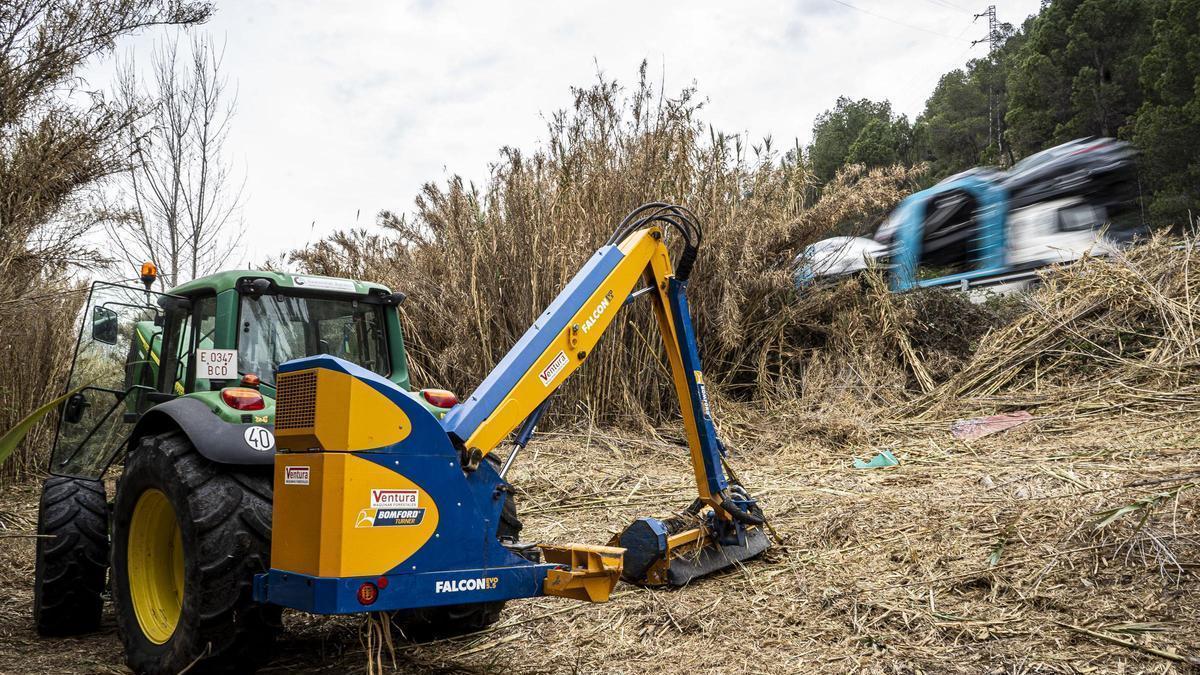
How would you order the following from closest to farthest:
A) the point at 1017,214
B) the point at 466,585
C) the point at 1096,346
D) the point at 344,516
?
1. the point at 344,516
2. the point at 466,585
3. the point at 1096,346
4. the point at 1017,214

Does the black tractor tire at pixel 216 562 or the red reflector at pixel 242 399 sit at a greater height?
the red reflector at pixel 242 399

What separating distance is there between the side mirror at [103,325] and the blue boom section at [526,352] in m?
1.93

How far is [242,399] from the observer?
3215 mm

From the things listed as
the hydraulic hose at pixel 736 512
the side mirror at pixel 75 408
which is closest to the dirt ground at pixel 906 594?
the hydraulic hose at pixel 736 512

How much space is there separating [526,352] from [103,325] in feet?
6.90

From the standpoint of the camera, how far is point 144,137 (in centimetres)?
648

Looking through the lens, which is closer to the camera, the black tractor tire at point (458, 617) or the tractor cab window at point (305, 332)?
the black tractor tire at point (458, 617)

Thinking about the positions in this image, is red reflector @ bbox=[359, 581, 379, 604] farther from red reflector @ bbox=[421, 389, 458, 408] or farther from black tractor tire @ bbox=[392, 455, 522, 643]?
red reflector @ bbox=[421, 389, 458, 408]

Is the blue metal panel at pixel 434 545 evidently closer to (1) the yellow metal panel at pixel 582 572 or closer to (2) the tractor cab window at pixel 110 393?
(1) the yellow metal panel at pixel 582 572

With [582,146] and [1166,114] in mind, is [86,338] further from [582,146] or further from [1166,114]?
[1166,114]

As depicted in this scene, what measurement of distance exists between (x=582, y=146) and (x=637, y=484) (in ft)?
10.0

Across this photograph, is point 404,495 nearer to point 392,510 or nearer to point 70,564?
point 392,510

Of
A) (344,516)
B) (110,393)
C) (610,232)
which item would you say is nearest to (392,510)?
(344,516)

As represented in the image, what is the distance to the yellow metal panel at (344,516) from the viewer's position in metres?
2.51
